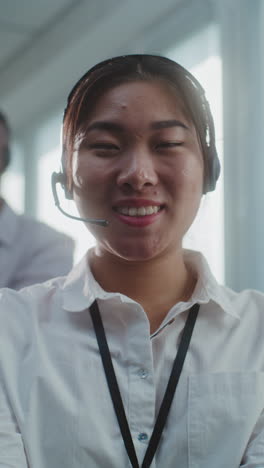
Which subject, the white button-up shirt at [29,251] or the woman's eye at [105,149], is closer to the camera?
the woman's eye at [105,149]

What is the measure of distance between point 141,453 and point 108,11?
Result: 3.00m

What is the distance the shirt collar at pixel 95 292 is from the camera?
1159mm

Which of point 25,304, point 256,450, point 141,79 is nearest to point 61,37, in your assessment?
point 141,79

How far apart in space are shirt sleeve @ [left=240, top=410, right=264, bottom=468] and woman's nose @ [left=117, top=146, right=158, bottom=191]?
45 centimetres

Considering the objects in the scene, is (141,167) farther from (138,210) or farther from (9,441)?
(9,441)

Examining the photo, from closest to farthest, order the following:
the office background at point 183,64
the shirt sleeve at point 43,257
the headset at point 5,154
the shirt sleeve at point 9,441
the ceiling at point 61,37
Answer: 1. the shirt sleeve at point 9,441
2. the shirt sleeve at point 43,257
3. the headset at point 5,154
4. the office background at point 183,64
5. the ceiling at point 61,37

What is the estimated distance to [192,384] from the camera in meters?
1.09

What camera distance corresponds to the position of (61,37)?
4.00 m

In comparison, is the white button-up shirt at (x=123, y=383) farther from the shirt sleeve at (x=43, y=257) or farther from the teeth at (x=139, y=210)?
the shirt sleeve at (x=43, y=257)

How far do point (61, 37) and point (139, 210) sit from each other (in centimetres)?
316

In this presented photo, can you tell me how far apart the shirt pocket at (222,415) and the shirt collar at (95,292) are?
0.44 ft

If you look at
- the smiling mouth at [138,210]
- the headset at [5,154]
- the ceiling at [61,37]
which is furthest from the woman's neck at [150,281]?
the ceiling at [61,37]

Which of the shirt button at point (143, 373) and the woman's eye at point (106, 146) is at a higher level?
the woman's eye at point (106, 146)

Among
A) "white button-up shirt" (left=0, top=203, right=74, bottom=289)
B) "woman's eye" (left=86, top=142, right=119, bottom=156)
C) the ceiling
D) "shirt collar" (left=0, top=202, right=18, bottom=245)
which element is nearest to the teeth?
"woman's eye" (left=86, top=142, right=119, bottom=156)
